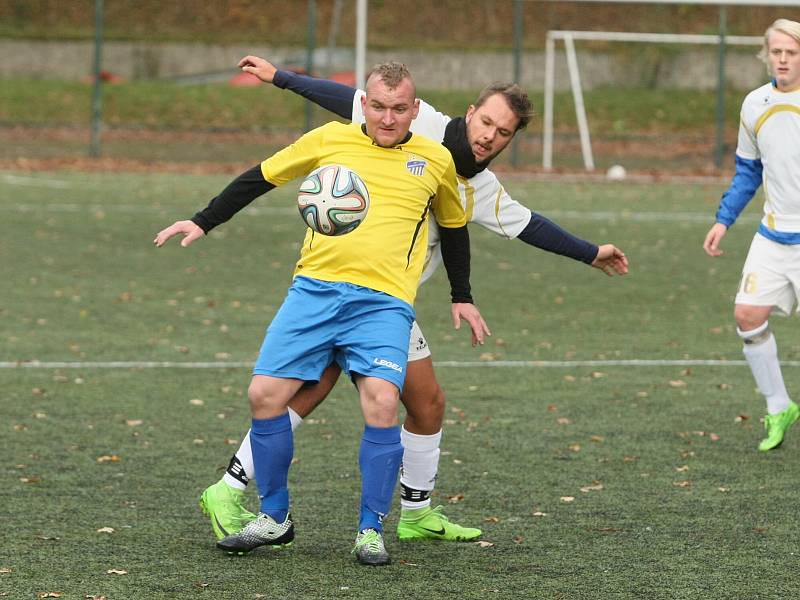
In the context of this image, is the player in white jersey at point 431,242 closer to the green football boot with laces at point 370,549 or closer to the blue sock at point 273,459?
the blue sock at point 273,459

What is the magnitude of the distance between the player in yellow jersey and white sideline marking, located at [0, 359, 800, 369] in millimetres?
4323

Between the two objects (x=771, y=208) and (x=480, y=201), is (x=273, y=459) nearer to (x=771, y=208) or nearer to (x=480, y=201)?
(x=480, y=201)

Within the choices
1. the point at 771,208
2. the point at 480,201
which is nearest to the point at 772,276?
the point at 771,208

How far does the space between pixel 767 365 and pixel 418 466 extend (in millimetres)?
2584

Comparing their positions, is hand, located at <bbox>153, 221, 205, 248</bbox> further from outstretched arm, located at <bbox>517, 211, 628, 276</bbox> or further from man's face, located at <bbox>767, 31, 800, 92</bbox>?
man's face, located at <bbox>767, 31, 800, 92</bbox>

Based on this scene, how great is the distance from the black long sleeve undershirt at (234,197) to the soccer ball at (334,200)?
229mm

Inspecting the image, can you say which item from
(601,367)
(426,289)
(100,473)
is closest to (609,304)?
(426,289)

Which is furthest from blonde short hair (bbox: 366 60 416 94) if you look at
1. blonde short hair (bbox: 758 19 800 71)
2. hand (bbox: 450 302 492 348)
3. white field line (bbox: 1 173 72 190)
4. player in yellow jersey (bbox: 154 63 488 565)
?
white field line (bbox: 1 173 72 190)

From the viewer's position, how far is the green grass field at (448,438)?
16.9ft

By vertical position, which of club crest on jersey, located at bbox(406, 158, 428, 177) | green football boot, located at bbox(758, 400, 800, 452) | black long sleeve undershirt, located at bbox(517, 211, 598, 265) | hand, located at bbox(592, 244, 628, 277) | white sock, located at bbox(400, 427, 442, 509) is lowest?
green football boot, located at bbox(758, 400, 800, 452)

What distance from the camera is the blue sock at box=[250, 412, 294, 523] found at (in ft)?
17.4

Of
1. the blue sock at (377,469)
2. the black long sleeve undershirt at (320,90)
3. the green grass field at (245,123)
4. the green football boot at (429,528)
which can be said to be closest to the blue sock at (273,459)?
the blue sock at (377,469)

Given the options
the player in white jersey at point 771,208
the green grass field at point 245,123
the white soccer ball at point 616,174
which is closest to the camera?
the player in white jersey at point 771,208

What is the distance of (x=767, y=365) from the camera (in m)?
7.58
